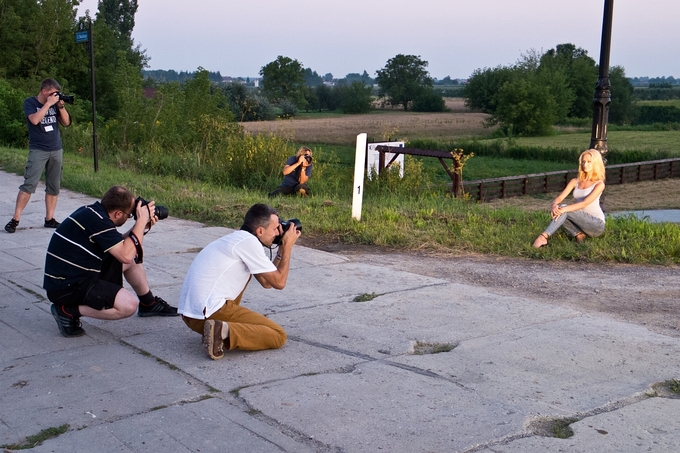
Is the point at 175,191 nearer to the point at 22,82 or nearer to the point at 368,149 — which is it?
the point at 368,149

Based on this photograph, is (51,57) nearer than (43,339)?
No

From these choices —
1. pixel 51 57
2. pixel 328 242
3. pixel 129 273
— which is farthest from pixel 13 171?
pixel 51 57

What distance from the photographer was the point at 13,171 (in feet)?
51.3

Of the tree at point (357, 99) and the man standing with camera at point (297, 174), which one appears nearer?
the man standing with camera at point (297, 174)

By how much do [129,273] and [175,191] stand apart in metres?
6.63

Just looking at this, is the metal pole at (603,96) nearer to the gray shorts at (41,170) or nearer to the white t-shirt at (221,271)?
the white t-shirt at (221,271)

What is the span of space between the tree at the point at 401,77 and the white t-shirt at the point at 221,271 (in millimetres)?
119039

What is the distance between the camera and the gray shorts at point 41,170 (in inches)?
373

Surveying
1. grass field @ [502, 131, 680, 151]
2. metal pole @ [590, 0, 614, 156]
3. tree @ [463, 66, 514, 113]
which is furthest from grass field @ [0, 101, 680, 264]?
tree @ [463, 66, 514, 113]

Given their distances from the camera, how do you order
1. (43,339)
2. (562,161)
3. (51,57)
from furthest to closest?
1. (562,161)
2. (51,57)
3. (43,339)

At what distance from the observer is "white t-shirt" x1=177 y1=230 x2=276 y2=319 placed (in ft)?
17.0

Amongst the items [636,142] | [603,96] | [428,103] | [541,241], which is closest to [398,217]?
[541,241]

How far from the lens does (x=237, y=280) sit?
530 cm

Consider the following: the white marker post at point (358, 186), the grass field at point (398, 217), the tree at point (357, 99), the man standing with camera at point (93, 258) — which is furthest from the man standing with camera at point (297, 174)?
the tree at point (357, 99)
